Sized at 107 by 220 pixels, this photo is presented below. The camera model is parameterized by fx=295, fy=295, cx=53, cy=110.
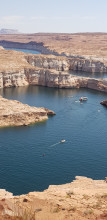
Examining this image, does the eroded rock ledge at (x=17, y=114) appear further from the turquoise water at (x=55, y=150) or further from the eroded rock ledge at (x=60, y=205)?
the eroded rock ledge at (x=60, y=205)

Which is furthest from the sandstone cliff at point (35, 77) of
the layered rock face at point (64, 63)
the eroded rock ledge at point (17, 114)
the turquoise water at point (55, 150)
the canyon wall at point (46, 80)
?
the eroded rock ledge at point (17, 114)

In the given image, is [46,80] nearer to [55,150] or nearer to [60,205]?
[55,150]

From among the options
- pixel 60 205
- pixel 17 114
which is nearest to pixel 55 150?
pixel 17 114

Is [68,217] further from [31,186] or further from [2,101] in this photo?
[2,101]

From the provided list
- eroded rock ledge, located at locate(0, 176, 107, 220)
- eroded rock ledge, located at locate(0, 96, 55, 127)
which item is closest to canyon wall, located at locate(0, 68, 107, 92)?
eroded rock ledge, located at locate(0, 96, 55, 127)

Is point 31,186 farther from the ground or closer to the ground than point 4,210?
closer to the ground

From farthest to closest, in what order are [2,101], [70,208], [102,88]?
[102,88], [2,101], [70,208]

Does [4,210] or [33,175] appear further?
[33,175]

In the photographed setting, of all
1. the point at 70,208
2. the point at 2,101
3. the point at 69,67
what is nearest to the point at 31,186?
the point at 70,208
